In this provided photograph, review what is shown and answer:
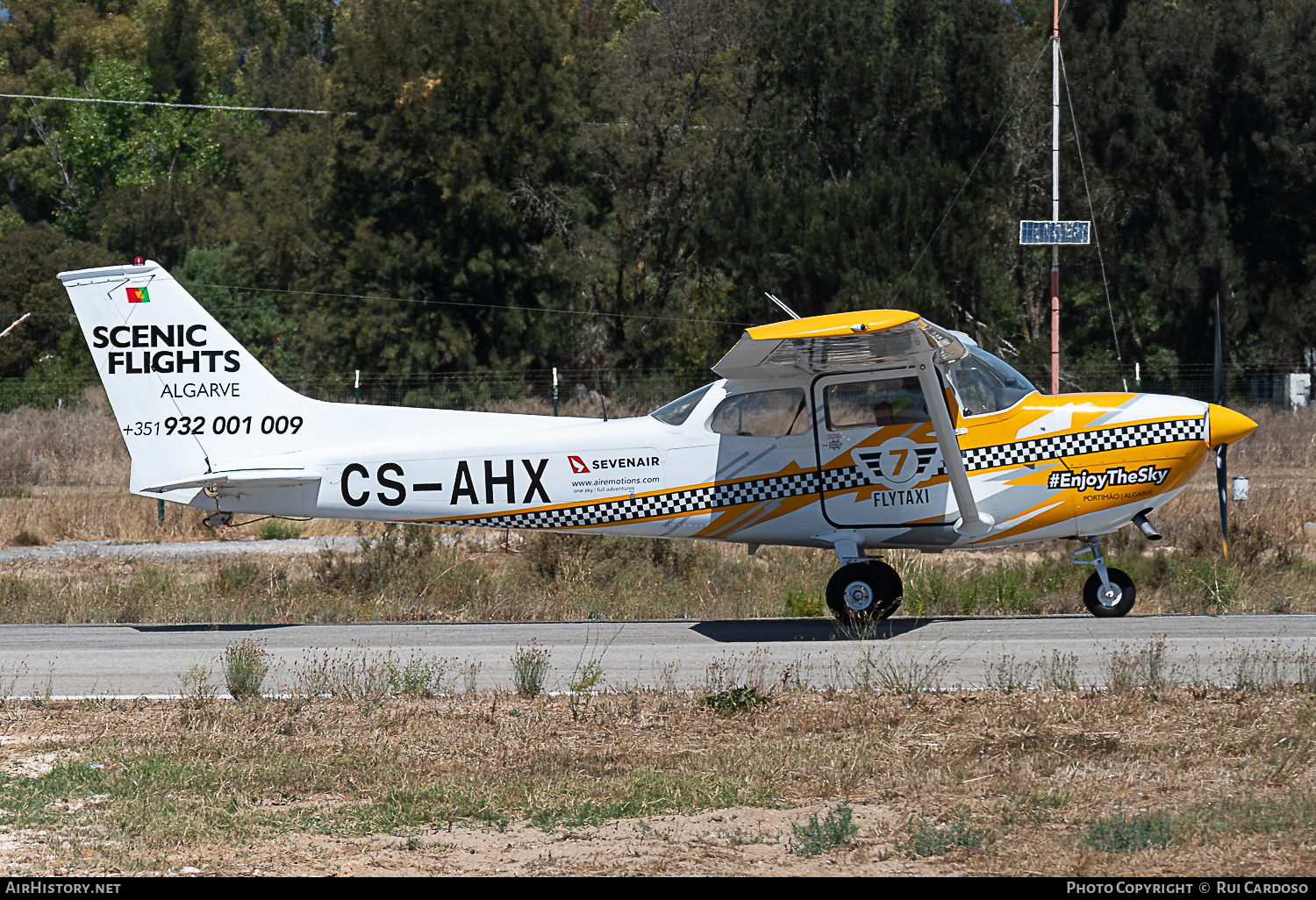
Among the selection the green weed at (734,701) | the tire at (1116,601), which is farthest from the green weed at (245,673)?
the tire at (1116,601)

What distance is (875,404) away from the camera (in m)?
12.2

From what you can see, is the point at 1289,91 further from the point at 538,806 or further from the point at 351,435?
the point at 538,806

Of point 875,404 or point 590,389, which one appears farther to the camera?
point 590,389

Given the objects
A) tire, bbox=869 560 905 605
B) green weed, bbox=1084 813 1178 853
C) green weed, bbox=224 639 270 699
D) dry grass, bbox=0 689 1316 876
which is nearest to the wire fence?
tire, bbox=869 560 905 605

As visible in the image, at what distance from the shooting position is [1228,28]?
37.8m

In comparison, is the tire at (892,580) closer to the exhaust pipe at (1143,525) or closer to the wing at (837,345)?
the wing at (837,345)

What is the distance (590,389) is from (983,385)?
26395 mm

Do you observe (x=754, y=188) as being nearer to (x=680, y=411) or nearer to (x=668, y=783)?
(x=680, y=411)

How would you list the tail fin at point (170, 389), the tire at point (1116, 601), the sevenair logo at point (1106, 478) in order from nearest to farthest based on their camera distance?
the sevenair logo at point (1106, 478)
the tire at point (1116, 601)
the tail fin at point (170, 389)

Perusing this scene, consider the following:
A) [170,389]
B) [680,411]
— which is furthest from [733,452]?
[170,389]

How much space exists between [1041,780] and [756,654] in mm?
3652

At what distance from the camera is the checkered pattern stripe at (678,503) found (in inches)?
482

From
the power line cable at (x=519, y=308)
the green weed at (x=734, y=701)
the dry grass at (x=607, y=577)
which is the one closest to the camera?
the green weed at (x=734, y=701)

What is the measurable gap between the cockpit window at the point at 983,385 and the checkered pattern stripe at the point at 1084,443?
15.4 inches
